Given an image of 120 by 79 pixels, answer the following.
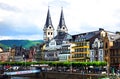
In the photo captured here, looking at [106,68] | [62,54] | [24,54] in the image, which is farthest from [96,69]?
[24,54]

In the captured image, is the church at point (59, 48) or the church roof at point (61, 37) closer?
the church at point (59, 48)

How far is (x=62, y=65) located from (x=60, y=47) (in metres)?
30.5

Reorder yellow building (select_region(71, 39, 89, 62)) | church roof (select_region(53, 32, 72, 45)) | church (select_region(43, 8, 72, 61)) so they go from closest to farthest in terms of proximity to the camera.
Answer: yellow building (select_region(71, 39, 89, 62)) < church (select_region(43, 8, 72, 61)) < church roof (select_region(53, 32, 72, 45))

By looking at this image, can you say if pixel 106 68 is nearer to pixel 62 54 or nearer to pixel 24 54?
pixel 62 54

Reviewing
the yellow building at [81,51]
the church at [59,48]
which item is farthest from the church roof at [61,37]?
the yellow building at [81,51]

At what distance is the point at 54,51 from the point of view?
154 metres

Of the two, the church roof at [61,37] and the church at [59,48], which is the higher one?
the church roof at [61,37]

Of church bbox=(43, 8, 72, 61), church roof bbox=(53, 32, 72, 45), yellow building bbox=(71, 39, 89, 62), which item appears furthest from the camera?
church roof bbox=(53, 32, 72, 45)

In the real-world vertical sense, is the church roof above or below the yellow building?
above

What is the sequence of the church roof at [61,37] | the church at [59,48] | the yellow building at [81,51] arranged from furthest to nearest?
the church roof at [61,37] → the church at [59,48] → the yellow building at [81,51]

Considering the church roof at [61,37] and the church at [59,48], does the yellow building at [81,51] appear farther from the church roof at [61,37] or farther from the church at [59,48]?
the church roof at [61,37]

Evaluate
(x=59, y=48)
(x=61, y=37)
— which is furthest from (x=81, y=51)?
(x=61, y=37)

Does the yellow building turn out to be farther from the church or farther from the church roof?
the church roof

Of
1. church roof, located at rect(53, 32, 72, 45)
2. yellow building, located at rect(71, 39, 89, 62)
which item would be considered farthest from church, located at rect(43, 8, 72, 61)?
yellow building, located at rect(71, 39, 89, 62)
